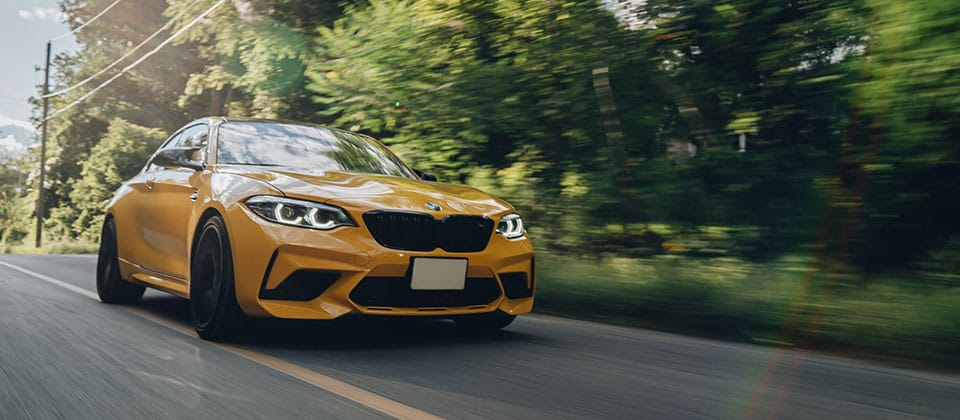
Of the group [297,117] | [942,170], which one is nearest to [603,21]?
[942,170]

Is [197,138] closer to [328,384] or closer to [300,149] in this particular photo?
[300,149]

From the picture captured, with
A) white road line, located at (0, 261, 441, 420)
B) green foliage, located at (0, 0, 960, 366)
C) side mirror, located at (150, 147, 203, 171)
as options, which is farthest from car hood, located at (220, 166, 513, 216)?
green foliage, located at (0, 0, 960, 366)

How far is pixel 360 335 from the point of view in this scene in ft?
18.1

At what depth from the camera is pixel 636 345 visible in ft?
17.9

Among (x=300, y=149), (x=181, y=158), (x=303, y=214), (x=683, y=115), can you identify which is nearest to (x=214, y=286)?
(x=303, y=214)

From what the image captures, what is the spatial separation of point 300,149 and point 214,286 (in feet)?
4.40

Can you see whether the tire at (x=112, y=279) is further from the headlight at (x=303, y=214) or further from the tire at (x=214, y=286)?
the headlight at (x=303, y=214)

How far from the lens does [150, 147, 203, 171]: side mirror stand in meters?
5.81

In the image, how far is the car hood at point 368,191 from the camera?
489cm

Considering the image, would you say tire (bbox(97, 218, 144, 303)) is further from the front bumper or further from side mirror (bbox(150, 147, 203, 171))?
the front bumper

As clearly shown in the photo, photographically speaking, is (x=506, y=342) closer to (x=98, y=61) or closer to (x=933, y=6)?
(x=933, y=6)

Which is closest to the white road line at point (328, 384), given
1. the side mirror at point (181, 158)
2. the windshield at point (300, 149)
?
the side mirror at point (181, 158)

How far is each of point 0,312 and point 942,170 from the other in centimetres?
693

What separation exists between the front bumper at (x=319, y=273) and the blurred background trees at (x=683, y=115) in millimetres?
3463
